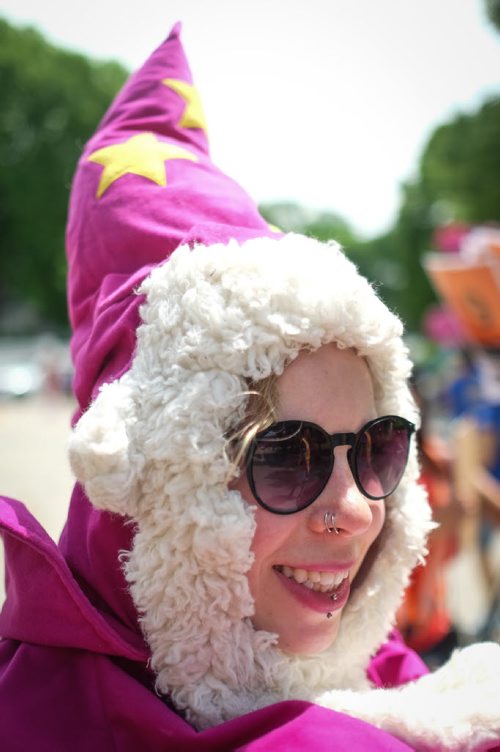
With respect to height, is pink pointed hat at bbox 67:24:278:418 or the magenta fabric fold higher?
pink pointed hat at bbox 67:24:278:418

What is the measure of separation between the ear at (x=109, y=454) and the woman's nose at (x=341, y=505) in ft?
1.18

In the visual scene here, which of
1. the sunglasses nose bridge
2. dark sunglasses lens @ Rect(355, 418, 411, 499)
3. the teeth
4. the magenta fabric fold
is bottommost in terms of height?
the magenta fabric fold

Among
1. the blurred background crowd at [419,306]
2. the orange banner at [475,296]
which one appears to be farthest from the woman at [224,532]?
the orange banner at [475,296]

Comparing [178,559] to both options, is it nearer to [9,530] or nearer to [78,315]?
[9,530]

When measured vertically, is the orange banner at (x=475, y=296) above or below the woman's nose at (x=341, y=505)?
above

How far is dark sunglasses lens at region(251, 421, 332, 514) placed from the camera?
1.43 m

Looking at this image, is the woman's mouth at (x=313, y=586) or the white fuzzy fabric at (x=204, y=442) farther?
the woman's mouth at (x=313, y=586)

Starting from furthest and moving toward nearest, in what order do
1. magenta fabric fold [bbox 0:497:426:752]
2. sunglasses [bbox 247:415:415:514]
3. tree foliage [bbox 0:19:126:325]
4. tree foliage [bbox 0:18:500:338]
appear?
tree foliage [bbox 0:19:126:325], tree foliage [bbox 0:18:500:338], sunglasses [bbox 247:415:415:514], magenta fabric fold [bbox 0:497:426:752]

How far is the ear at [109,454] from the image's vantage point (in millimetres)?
1392

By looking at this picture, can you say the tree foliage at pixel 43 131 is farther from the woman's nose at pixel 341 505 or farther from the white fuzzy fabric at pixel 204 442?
the woman's nose at pixel 341 505

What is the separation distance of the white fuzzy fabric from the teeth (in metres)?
0.11

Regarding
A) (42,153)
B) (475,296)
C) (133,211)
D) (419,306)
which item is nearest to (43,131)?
(42,153)

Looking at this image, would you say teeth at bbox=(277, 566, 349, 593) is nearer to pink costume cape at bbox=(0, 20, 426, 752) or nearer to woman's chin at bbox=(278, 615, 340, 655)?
woman's chin at bbox=(278, 615, 340, 655)

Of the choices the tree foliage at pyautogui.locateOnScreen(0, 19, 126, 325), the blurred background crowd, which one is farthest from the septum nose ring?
the tree foliage at pyautogui.locateOnScreen(0, 19, 126, 325)
